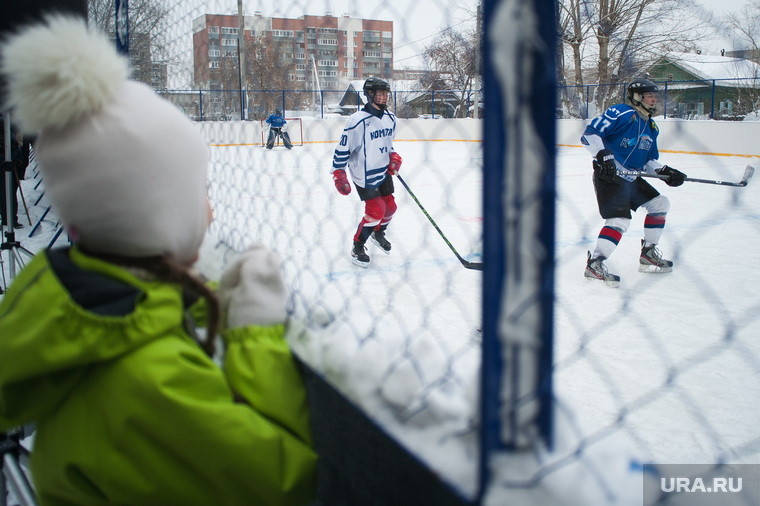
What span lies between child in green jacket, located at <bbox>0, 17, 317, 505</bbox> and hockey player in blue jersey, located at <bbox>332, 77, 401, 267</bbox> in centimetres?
325

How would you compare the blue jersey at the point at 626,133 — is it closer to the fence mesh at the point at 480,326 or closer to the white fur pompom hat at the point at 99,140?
the fence mesh at the point at 480,326

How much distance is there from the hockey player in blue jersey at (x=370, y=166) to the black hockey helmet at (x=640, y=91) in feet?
Result: 5.06

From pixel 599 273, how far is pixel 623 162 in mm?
700

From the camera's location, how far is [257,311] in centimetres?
94

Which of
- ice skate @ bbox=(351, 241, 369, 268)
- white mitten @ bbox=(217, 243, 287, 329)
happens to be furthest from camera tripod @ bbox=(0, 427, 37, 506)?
ice skate @ bbox=(351, 241, 369, 268)

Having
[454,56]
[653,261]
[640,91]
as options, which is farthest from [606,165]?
[454,56]

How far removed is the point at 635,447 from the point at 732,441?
329 millimetres

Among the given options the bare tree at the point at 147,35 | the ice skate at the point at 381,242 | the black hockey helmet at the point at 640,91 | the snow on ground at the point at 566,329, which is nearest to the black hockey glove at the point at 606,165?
the snow on ground at the point at 566,329

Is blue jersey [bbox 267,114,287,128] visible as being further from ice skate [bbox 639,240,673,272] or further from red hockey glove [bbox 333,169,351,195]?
ice skate [bbox 639,240,673,272]

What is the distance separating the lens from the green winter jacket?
0.76 meters

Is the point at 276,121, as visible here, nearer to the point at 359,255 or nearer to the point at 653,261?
the point at 359,255

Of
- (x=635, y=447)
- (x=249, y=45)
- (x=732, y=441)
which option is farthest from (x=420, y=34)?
(x=732, y=441)

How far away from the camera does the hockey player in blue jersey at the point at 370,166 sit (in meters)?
4.20

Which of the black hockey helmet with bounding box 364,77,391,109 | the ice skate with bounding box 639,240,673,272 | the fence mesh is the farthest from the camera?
the ice skate with bounding box 639,240,673,272
